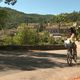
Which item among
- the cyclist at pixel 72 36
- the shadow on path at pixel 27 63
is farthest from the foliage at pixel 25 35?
the cyclist at pixel 72 36

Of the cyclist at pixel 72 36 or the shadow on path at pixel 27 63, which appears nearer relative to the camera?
the shadow on path at pixel 27 63

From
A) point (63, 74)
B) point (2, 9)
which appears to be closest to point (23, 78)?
point (63, 74)

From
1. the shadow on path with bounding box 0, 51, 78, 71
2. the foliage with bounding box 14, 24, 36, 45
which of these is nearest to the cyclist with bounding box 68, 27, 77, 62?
the shadow on path with bounding box 0, 51, 78, 71

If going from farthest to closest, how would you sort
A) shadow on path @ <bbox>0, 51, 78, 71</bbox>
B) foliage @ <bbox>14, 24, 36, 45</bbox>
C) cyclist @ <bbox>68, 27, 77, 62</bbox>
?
foliage @ <bbox>14, 24, 36, 45</bbox>
cyclist @ <bbox>68, 27, 77, 62</bbox>
shadow on path @ <bbox>0, 51, 78, 71</bbox>

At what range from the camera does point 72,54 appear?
53.3ft

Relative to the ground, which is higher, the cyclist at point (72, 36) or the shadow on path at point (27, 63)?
the cyclist at point (72, 36)

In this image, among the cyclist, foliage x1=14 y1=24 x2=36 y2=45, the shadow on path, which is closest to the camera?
the shadow on path

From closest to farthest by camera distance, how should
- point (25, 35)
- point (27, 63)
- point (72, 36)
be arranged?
point (72, 36)
point (27, 63)
point (25, 35)

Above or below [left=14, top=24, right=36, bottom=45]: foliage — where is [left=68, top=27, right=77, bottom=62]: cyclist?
above

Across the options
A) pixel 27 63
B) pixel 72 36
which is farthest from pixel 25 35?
pixel 72 36

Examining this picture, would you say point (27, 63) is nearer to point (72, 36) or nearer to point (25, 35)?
point (72, 36)

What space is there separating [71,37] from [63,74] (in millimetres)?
4463

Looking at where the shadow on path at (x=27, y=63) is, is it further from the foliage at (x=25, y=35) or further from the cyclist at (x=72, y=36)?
Result: the foliage at (x=25, y=35)

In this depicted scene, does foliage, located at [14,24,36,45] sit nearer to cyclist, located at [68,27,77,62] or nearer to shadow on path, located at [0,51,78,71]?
shadow on path, located at [0,51,78,71]
